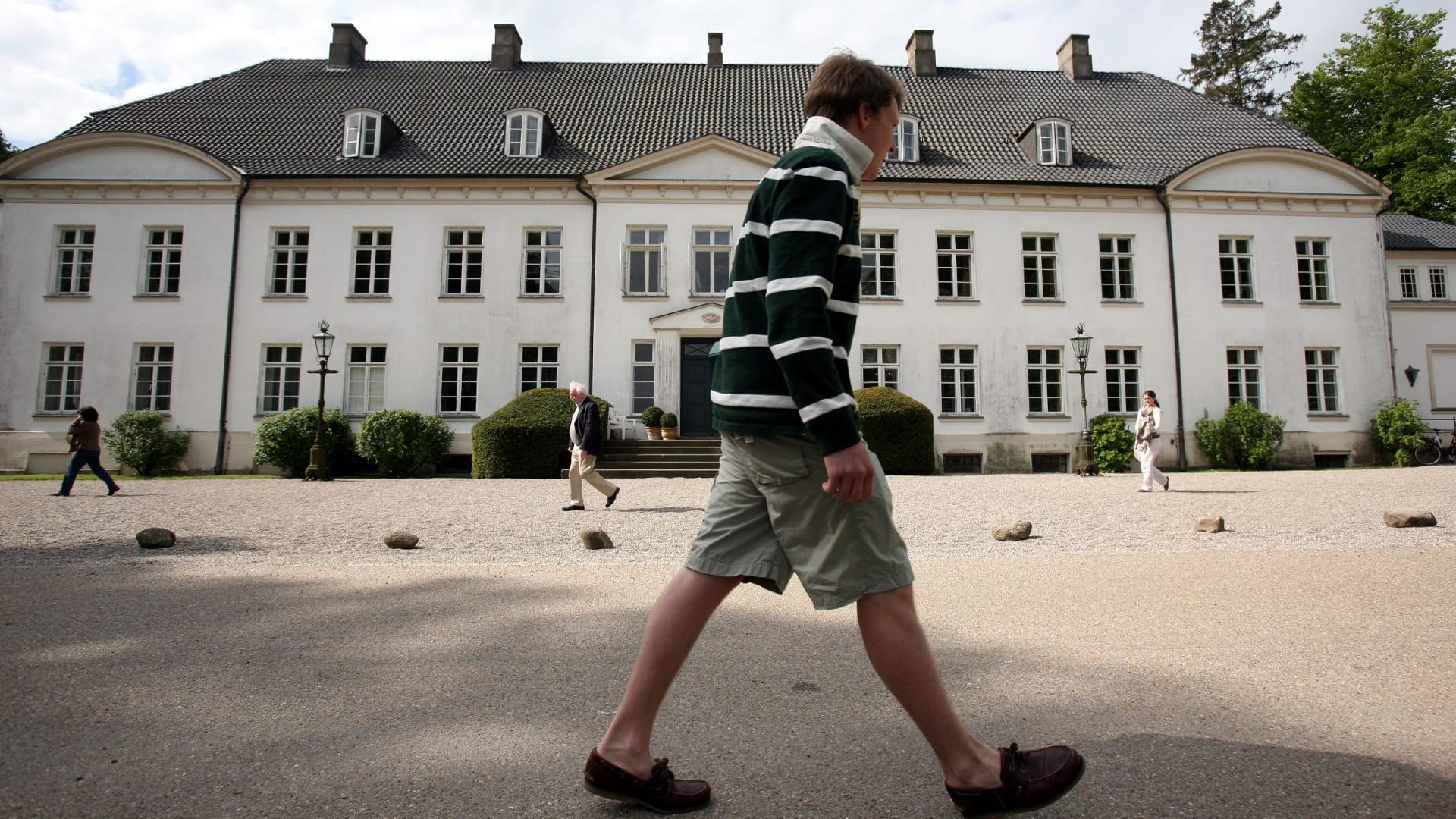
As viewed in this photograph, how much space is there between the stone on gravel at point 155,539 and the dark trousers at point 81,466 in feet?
24.9

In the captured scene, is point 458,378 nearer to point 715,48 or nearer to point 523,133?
point 523,133

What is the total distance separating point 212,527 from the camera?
9.43 metres

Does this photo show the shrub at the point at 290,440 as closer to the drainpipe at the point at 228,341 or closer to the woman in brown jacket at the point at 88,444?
the drainpipe at the point at 228,341

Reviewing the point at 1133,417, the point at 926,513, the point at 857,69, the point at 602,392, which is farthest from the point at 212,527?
the point at 1133,417

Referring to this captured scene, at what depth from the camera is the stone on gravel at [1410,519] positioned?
8.49 meters

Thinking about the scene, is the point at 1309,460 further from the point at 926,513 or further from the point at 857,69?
the point at 857,69

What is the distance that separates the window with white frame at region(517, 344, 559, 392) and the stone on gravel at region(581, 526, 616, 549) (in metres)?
15.0

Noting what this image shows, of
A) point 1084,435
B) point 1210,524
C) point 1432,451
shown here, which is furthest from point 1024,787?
point 1432,451

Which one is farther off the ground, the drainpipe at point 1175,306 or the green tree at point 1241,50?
the green tree at point 1241,50

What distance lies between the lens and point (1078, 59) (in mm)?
29797

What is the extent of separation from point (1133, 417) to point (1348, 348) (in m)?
7.11

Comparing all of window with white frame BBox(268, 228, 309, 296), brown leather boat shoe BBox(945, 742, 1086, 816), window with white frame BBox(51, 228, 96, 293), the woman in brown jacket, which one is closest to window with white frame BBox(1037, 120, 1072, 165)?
window with white frame BBox(268, 228, 309, 296)

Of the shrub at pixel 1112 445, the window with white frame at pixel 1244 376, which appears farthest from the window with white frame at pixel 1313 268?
the shrub at pixel 1112 445

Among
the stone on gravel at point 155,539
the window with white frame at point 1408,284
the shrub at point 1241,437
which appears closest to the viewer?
the stone on gravel at point 155,539
